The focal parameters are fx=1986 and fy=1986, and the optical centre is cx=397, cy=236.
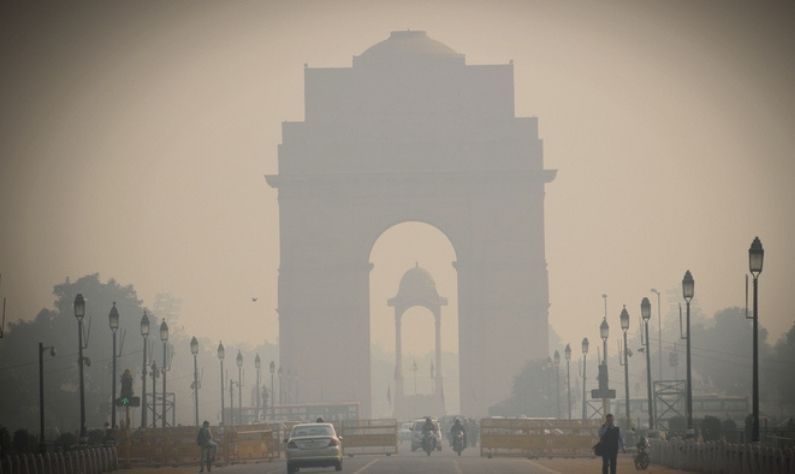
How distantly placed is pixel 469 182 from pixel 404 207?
15.4 ft

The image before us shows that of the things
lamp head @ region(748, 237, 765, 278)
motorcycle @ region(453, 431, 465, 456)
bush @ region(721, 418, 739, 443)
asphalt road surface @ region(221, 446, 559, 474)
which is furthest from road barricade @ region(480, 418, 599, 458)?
lamp head @ region(748, 237, 765, 278)

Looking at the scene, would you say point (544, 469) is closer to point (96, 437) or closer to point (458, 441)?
point (96, 437)

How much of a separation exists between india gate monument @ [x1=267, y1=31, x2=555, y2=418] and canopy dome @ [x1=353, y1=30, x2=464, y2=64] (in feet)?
3.54

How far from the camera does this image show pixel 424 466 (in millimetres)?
57375

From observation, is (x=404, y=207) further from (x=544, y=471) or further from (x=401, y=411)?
(x=544, y=471)

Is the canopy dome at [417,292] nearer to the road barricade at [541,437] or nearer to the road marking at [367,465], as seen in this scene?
the road barricade at [541,437]

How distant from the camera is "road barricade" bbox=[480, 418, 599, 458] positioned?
68938 millimetres

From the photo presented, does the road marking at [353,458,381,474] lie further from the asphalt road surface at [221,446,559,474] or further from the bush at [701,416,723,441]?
the bush at [701,416,723,441]

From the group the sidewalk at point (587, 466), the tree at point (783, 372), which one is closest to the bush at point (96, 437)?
the sidewalk at point (587, 466)

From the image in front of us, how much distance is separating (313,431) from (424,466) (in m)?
3.98

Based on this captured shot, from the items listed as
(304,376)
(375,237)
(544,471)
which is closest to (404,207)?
(375,237)

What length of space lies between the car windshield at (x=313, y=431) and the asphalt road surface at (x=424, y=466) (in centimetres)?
113

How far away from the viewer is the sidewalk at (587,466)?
52625 mm

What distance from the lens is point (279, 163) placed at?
134750 mm
